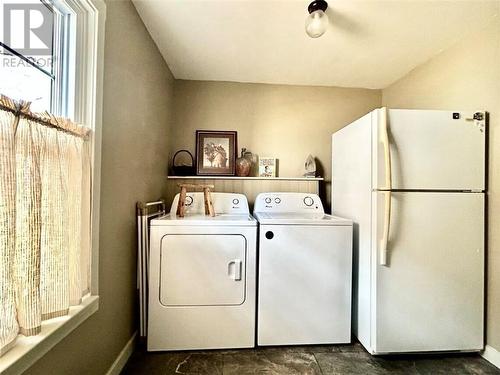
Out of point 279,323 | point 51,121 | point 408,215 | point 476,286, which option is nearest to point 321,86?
point 408,215

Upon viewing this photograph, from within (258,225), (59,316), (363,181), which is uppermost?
(363,181)

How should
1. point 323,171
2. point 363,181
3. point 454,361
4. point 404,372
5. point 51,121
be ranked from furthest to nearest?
point 323,171 → point 363,181 → point 454,361 → point 404,372 → point 51,121

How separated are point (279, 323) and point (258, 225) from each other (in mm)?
682

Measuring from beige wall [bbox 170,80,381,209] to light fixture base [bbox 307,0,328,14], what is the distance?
1.19 meters

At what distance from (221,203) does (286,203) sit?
618 millimetres

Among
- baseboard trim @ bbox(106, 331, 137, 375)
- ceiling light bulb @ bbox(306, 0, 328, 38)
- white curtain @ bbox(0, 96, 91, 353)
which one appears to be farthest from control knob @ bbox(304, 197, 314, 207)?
white curtain @ bbox(0, 96, 91, 353)

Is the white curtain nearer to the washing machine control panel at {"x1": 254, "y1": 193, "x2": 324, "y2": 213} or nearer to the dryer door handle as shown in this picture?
the dryer door handle

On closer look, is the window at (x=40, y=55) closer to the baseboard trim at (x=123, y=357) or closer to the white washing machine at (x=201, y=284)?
the white washing machine at (x=201, y=284)

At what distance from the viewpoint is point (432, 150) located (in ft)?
5.36

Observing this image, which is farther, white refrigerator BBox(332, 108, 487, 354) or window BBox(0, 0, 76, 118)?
white refrigerator BBox(332, 108, 487, 354)

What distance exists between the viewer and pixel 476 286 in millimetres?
1628

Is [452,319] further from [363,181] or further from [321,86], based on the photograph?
[321,86]

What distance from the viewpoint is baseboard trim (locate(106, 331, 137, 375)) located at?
1.41 meters

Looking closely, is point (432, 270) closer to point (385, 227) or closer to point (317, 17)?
point (385, 227)
